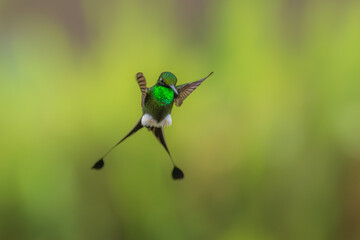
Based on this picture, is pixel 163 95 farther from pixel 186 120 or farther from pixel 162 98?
pixel 186 120

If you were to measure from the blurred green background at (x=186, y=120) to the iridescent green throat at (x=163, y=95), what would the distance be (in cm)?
44

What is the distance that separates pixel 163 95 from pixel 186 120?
50 cm

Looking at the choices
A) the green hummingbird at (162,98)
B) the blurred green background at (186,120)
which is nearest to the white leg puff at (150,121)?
the green hummingbird at (162,98)

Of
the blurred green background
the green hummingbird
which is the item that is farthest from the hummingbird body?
the blurred green background

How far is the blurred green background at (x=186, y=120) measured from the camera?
1180mm

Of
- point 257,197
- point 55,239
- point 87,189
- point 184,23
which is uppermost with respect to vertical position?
point 184,23

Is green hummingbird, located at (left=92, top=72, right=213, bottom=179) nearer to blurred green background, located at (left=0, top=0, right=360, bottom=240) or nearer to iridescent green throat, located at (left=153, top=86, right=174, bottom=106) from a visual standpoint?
iridescent green throat, located at (left=153, top=86, right=174, bottom=106)

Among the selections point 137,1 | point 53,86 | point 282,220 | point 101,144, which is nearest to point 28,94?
point 53,86

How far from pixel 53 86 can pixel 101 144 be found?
0.22 m

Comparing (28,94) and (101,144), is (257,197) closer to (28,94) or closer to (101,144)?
(101,144)

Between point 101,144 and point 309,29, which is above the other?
→ point 309,29

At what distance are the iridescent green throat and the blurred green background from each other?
438 mm

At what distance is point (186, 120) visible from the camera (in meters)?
1.27

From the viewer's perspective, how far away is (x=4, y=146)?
119 centimetres
